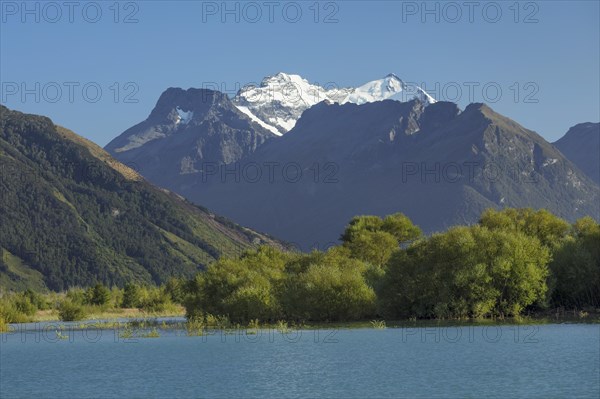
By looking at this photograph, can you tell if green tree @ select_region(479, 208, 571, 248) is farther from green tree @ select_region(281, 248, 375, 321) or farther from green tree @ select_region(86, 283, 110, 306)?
green tree @ select_region(86, 283, 110, 306)

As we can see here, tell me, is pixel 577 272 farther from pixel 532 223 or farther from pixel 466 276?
pixel 532 223

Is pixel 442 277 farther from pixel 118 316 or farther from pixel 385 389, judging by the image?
pixel 118 316

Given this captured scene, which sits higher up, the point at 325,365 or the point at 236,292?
the point at 236,292

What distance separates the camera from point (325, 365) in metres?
62.9

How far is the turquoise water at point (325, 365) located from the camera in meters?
51.3

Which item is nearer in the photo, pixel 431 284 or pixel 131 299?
pixel 431 284

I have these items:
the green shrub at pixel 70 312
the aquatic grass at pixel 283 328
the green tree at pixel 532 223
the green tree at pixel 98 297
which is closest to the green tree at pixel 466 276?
the aquatic grass at pixel 283 328

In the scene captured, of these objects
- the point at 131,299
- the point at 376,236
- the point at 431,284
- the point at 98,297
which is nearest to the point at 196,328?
the point at 431,284

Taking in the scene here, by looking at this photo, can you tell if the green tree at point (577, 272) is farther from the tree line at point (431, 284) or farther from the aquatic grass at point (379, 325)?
the aquatic grass at point (379, 325)

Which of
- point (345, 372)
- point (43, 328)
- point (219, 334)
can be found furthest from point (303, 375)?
point (43, 328)

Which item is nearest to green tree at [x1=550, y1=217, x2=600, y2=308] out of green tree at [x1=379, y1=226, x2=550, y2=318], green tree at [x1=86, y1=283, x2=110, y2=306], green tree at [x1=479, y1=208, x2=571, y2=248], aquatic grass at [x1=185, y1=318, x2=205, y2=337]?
green tree at [x1=379, y1=226, x2=550, y2=318]

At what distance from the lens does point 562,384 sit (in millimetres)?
49531

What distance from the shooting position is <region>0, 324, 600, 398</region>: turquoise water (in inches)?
2019

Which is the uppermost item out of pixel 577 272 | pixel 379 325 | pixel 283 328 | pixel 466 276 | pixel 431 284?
pixel 577 272
